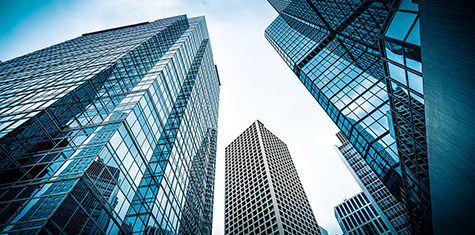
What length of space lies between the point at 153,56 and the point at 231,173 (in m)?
62.7

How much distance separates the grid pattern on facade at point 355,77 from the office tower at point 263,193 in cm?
3365

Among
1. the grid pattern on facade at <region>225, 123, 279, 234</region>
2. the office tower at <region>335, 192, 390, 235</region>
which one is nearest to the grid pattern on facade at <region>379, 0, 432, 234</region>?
the grid pattern on facade at <region>225, 123, 279, 234</region>

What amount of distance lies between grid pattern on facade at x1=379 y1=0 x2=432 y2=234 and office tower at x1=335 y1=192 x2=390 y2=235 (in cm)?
8868

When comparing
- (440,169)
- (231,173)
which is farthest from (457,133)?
(231,173)

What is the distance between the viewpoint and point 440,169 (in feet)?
27.6

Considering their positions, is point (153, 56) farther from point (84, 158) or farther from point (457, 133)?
point (457, 133)

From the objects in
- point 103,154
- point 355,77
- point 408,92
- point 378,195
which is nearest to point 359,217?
point 378,195

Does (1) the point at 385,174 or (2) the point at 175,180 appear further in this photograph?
(2) the point at 175,180

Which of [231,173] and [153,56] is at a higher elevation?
[231,173]

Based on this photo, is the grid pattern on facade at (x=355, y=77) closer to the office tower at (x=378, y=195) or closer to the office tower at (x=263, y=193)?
the office tower at (x=263, y=193)

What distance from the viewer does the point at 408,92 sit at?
12516 millimetres

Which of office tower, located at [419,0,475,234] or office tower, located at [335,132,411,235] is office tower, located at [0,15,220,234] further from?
office tower, located at [335,132,411,235]

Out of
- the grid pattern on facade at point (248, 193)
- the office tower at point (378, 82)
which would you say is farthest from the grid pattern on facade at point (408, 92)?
the grid pattern on facade at point (248, 193)

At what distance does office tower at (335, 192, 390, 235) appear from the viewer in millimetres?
88925
